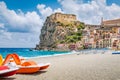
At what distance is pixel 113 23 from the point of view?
187m

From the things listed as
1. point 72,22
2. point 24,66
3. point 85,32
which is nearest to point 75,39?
point 85,32

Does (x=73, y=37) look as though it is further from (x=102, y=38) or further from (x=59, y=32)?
(x=102, y=38)

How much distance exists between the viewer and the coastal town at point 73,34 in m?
144

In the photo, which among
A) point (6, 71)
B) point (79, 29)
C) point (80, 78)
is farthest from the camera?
point (79, 29)

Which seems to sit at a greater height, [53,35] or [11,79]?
[53,35]

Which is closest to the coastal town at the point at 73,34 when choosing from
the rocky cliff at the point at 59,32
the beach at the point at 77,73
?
the rocky cliff at the point at 59,32

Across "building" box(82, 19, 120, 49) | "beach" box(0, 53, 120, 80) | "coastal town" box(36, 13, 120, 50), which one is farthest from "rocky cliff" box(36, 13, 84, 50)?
"beach" box(0, 53, 120, 80)

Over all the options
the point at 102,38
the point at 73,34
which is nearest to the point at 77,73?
the point at 102,38

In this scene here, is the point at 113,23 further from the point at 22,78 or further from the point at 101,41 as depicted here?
the point at 22,78

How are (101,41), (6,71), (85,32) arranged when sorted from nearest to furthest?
(6,71) < (101,41) < (85,32)

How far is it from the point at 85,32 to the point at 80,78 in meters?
152

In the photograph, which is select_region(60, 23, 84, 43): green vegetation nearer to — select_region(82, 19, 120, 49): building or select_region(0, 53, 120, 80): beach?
select_region(82, 19, 120, 49): building

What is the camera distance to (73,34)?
552 ft

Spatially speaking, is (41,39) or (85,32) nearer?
(85,32)
